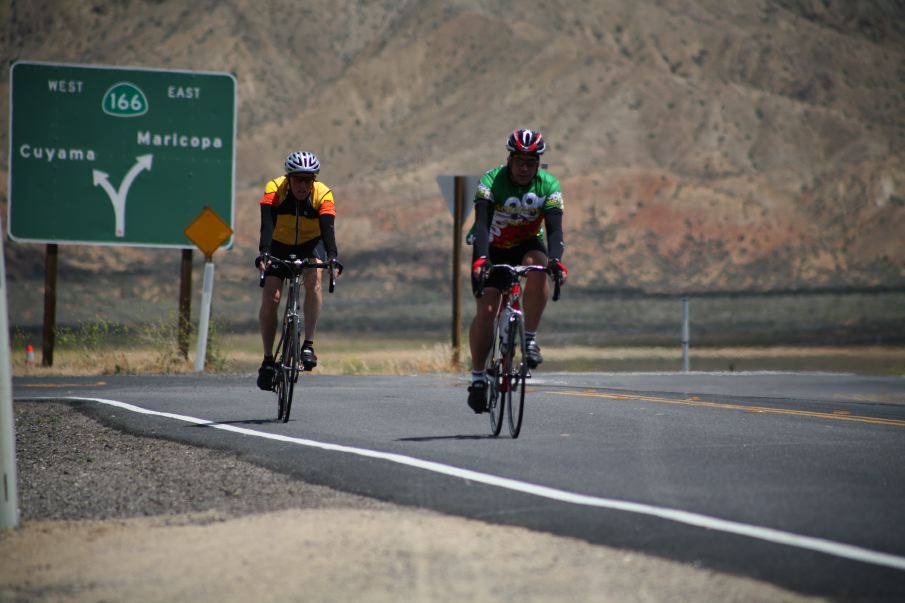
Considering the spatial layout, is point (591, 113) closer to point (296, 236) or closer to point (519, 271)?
point (296, 236)

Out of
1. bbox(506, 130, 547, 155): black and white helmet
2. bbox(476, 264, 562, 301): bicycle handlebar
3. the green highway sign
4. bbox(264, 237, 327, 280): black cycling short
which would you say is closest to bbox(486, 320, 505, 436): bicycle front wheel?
bbox(476, 264, 562, 301): bicycle handlebar

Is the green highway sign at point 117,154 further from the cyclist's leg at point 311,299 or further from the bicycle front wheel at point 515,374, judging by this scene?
the bicycle front wheel at point 515,374

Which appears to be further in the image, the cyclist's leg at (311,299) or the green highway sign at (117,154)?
the green highway sign at (117,154)

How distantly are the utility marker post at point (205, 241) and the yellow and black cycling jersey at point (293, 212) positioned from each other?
33.5 feet

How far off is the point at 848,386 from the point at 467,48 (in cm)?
8990

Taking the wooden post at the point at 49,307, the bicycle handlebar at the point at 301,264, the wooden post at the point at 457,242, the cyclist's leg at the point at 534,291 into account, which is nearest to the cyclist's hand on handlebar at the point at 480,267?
the cyclist's leg at the point at 534,291

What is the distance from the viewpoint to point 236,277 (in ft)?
284

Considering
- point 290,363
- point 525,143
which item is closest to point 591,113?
point 290,363

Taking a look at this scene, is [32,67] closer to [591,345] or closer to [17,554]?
[17,554]

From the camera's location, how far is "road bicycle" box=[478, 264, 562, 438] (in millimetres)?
10000

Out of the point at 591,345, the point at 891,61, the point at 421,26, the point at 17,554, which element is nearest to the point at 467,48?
the point at 421,26

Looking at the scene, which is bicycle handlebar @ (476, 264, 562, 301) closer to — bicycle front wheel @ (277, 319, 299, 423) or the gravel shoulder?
the gravel shoulder

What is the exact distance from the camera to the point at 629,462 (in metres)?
9.05

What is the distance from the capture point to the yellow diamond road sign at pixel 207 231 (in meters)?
22.6
